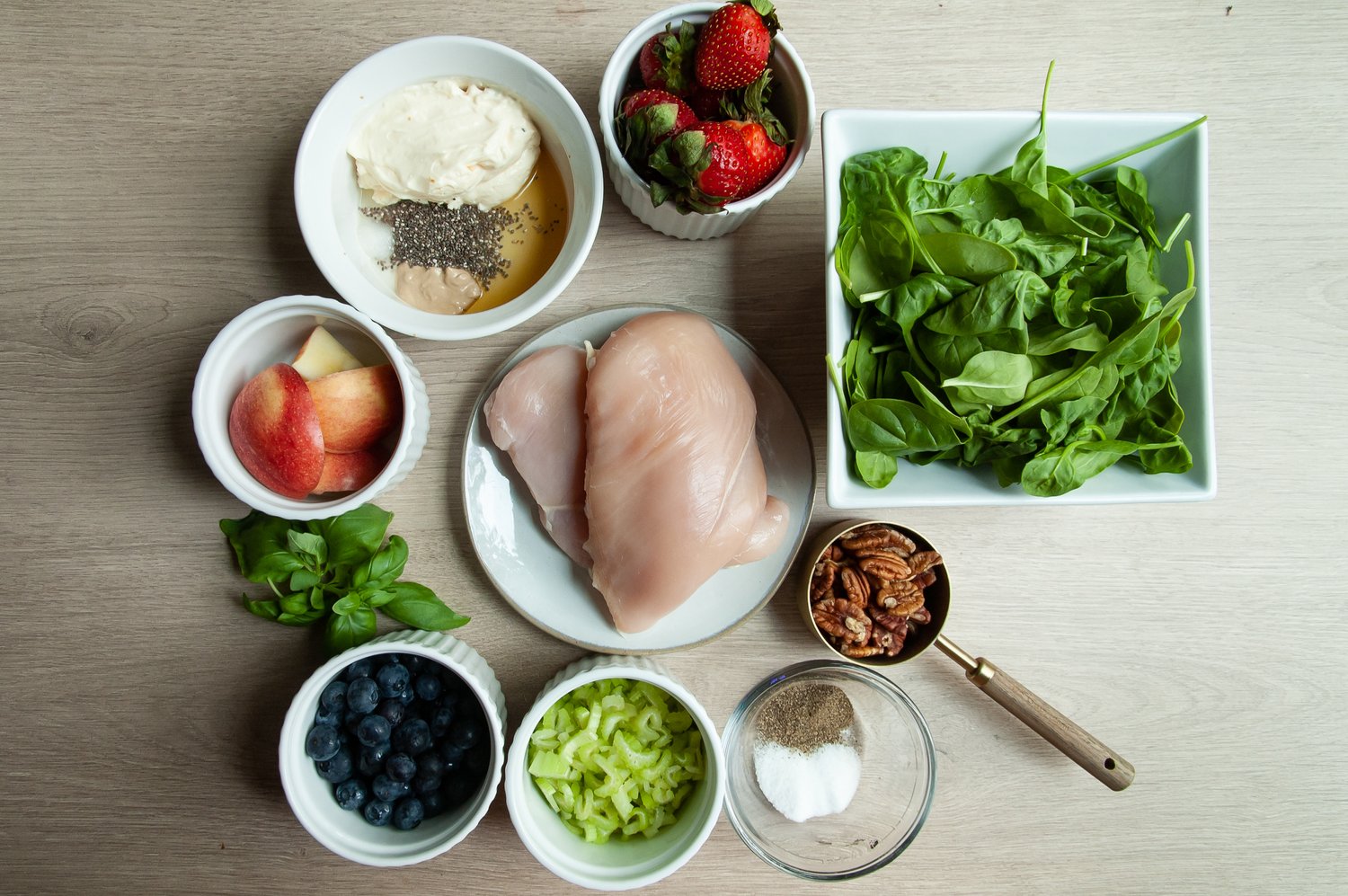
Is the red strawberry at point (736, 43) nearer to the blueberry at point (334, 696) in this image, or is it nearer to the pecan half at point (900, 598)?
the pecan half at point (900, 598)

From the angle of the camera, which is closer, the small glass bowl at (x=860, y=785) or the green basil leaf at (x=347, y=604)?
the green basil leaf at (x=347, y=604)

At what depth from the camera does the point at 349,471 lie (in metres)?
1.08

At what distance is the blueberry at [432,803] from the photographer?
1.08m

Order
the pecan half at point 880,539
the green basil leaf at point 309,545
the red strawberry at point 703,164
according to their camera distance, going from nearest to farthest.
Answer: the red strawberry at point 703,164, the green basil leaf at point 309,545, the pecan half at point 880,539

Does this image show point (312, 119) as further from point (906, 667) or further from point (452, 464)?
point (906, 667)

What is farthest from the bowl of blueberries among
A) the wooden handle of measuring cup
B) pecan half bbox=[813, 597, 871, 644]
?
the wooden handle of measuring cup

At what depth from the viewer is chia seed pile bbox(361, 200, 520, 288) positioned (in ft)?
3.66

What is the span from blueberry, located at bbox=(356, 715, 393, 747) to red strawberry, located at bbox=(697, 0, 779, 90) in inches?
35.5

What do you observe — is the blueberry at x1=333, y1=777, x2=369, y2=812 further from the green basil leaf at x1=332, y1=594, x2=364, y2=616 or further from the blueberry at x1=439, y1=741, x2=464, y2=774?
the green basil leaf at x1=332, y1=594, x2=364, y2=616

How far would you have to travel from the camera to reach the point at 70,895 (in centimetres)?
119

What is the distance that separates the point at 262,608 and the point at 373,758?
0.84 feet

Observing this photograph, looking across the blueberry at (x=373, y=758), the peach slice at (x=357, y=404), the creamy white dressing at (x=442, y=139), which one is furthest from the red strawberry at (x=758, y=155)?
the blueberry at (x=373, y=758)

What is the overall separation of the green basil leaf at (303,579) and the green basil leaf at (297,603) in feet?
0.07

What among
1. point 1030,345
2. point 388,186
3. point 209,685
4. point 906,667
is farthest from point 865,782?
point 388,186
